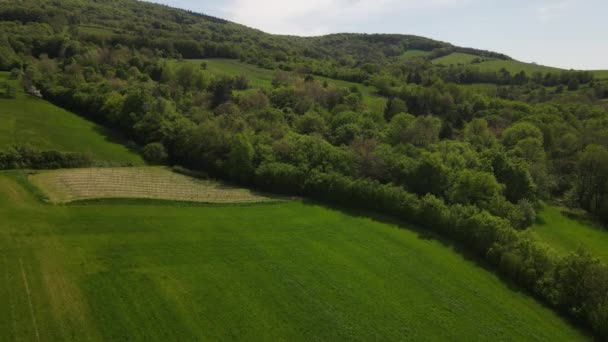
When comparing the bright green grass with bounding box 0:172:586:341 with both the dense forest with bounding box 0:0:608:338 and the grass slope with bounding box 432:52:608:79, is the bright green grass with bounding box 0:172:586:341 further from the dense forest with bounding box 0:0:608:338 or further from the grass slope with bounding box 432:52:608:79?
the grass slope with bounding box 432:52:608:79

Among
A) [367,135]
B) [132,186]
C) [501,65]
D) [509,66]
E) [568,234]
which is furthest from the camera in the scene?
[501,65]

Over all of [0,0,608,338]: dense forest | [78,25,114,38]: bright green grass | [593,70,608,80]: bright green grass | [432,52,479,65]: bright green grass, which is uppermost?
[432,52,479,65]: bright green grass

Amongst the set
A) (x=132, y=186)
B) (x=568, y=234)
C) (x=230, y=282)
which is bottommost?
(x=230, y=282)

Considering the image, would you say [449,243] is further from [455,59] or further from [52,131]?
[455,59]

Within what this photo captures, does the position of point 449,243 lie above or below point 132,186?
below

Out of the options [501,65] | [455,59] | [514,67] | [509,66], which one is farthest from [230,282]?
[455,59]

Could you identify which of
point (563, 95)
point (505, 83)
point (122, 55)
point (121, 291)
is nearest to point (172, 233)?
point (121, 291)

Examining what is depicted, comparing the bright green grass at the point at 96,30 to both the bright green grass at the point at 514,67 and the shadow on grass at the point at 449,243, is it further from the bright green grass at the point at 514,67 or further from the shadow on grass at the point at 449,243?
the bright green grass at the point at 514,67

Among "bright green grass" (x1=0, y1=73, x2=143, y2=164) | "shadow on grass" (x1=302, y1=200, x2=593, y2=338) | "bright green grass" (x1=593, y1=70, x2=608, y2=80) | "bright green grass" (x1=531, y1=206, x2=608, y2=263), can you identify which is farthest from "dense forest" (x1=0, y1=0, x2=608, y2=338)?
"bright green grass" (x1=593, y1=70, x2=608, y2=80)
